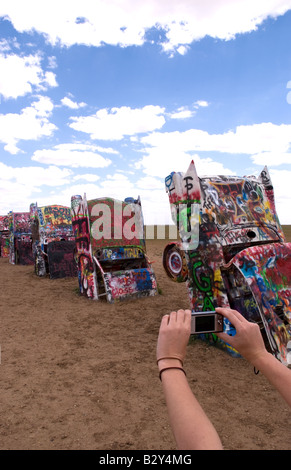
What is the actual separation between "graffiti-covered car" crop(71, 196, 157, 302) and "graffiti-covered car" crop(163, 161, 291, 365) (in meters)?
2.53

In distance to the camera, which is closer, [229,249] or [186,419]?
[186,419]

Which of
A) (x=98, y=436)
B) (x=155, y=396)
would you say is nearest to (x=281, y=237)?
(x=155, y=396)

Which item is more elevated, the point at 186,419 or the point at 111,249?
the point at 111,249

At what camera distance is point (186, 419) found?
2.87 feet

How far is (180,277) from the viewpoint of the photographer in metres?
5.21

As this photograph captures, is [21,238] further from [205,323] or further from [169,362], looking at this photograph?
[169,362]

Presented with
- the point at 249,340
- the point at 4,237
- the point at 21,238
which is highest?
the point at 4,237

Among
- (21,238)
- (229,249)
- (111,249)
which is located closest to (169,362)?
(229,249)

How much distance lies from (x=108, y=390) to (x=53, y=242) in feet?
25.8

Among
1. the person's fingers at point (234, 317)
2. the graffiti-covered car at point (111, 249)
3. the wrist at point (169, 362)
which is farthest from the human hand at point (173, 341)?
the graffiti-covered car at point (111, 249)

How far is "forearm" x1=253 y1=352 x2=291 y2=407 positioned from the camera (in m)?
1.04

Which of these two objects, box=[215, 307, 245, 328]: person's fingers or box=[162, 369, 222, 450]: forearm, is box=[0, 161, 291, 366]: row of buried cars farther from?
box=[162, 369, 222, 450]: forearm

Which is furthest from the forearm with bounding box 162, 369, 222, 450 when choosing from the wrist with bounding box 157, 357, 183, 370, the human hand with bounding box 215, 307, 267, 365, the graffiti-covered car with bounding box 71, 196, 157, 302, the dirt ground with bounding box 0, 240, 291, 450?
the graffiti-covered car with bounding box 71, 196, 157, 302

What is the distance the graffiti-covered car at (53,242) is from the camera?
35.9ft
